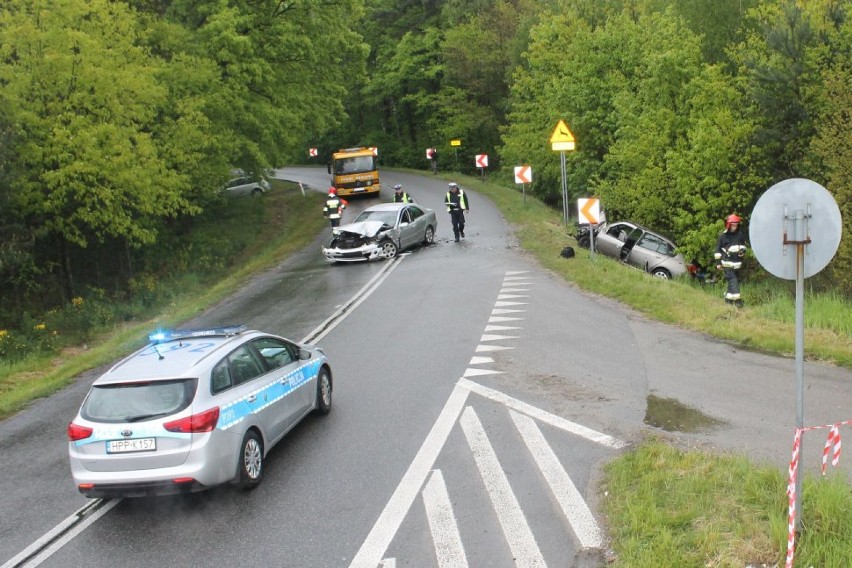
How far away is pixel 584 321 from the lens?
46.7 ft

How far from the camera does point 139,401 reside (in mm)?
7469

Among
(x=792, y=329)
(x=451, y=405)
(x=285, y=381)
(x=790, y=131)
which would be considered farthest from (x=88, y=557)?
(x=790, y=131)

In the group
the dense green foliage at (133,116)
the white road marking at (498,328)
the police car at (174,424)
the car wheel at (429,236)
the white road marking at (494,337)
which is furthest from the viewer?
the car wheel at (429,236)

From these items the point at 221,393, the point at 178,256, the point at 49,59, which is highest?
the point at 49,59

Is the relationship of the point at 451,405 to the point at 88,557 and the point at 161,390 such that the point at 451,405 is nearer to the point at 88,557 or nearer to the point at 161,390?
the point at 161,390

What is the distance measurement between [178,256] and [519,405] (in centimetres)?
2506

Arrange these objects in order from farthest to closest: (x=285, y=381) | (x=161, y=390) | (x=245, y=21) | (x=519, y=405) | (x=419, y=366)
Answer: (x=245, y=21) < (x=419, y=366) < (x=519, y=405) < (x=285, y=381) < (x=161, y=390)

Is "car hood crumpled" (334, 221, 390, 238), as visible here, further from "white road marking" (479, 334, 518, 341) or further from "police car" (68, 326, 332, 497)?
"police car" (68, 326, 332, 497)

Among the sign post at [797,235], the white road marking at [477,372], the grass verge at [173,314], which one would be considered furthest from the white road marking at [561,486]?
the grass verge at [173,314]

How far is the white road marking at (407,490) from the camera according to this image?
6.34 metres

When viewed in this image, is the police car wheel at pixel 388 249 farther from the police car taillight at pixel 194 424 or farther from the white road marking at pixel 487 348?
the police car taillight at pixel 194 424

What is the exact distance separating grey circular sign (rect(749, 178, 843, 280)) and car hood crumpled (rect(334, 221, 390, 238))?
17.7 metres

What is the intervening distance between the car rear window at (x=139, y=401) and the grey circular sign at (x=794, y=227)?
209 inches

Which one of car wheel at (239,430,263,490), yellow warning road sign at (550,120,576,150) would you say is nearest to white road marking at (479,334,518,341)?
car wheel at (239,430,263,490)
